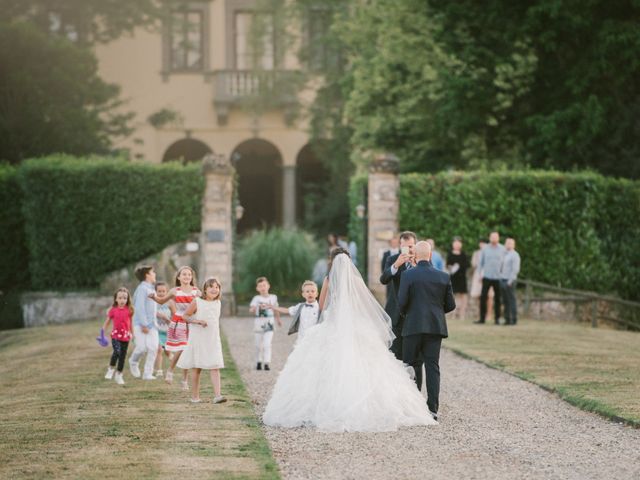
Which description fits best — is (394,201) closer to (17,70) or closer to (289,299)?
(289,299)

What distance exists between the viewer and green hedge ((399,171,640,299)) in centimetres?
2850

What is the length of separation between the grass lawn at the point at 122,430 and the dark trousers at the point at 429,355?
1.55 m

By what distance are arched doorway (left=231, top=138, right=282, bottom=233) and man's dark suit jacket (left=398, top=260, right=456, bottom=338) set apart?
1415 inches

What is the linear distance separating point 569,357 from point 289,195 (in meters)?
28.2

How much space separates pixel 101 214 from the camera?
95.9 feet

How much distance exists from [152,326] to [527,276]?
14.8 metres

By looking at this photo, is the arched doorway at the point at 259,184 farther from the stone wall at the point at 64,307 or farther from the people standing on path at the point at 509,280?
the people standing on path at the point at 509,280

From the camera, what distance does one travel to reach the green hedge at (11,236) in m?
30.4

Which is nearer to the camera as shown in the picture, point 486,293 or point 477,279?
point 486,293

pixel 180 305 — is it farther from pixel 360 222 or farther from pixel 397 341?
pixel 360 222

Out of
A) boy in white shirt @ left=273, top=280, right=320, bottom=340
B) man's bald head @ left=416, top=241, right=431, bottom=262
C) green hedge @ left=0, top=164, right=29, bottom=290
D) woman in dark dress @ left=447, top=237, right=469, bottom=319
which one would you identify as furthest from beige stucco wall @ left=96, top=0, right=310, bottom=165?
man's bald head @ left=416, top=241, right=431, bottom=262

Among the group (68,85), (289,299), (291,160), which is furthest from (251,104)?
(289,299)

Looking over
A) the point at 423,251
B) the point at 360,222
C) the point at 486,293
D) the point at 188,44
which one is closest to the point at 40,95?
the point at 360,222

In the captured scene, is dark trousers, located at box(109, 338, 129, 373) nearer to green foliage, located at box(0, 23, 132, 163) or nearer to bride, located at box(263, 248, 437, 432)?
bride, located at box(263, 248, 437, 432)
